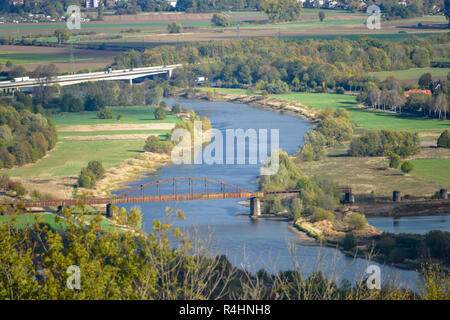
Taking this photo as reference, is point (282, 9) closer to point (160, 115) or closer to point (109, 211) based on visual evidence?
point (160, 115)

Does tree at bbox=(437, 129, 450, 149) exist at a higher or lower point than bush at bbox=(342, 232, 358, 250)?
higher

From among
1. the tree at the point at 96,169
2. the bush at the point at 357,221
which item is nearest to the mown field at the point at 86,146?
the tree at the point at 96,169

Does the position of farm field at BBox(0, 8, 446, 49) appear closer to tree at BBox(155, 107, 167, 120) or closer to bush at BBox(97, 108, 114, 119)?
bush at BBox(97, 108, 114, 119)

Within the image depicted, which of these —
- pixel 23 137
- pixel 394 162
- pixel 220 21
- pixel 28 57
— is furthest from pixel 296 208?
pixel 220 21

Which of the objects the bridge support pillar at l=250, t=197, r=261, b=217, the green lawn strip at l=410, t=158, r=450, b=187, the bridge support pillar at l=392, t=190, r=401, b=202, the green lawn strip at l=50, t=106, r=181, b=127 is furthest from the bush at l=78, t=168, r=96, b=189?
the green lawn strip at l=50, t=106, r=181, b=127

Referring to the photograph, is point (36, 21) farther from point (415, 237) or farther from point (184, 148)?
point (415, 237)
